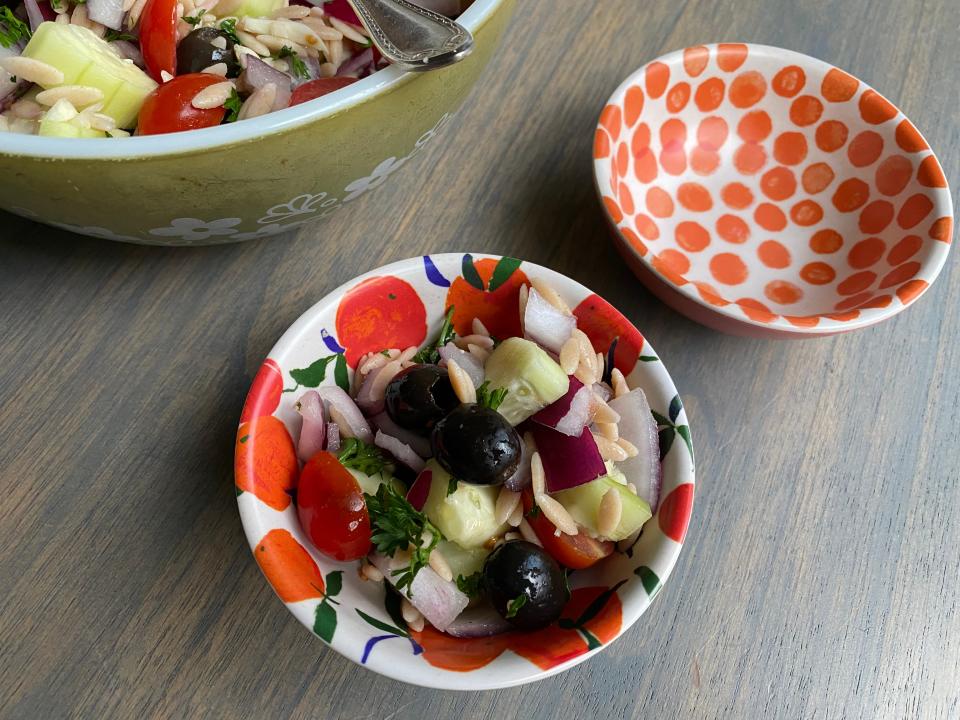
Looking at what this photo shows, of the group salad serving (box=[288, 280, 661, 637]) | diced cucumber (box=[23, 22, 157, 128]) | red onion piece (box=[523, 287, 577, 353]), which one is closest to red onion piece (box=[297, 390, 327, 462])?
salad serving (box=[288, 280, 661, 637])

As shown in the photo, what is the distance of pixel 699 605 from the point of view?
31.3 inches

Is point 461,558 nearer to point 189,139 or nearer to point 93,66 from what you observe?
point 189,139

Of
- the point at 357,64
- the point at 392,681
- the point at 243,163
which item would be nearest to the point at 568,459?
the point at 392,681

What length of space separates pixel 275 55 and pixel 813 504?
0.73 meters

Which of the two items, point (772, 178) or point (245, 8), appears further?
point (772, 178)

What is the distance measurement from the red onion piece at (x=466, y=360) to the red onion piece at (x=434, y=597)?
0.18 meters

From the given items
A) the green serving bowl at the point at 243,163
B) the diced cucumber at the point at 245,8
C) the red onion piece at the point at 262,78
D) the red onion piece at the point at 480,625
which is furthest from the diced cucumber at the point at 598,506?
the diced cucumber at the point at 245,8

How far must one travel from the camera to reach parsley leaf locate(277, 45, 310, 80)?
2.68ft

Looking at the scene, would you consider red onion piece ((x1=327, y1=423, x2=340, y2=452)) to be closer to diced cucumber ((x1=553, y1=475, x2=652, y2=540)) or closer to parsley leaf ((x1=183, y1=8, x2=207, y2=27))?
diced cucumber ((x1=553, y1=475, x2=652, y2=540))

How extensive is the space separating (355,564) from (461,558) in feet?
0.31

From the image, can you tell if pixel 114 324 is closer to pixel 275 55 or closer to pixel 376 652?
pixel 275 55

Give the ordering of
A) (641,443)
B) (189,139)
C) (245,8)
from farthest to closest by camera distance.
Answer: (245,8)
(641,443)
(189,139)

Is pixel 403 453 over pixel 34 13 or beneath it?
beneath

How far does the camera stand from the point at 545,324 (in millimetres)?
764
